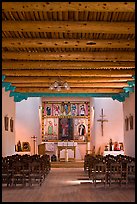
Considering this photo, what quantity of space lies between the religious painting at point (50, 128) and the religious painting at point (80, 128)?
1.12 meters

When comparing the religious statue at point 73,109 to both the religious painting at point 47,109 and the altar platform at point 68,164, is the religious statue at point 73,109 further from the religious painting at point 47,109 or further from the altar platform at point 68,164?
the altar platform at point 68,164

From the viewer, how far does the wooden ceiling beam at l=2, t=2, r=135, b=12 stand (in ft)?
22.5

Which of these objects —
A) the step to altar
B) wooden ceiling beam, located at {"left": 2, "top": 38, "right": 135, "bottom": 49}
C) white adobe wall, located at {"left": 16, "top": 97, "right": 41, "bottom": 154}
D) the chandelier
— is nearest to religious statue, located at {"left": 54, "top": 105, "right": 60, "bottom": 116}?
white adobe wall, located at {"left": 16, "top": 97, "right": 41, "bottom": 154}

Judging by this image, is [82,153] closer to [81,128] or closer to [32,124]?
[81,128]

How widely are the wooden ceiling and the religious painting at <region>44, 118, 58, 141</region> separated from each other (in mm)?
11066

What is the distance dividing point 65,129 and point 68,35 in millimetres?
15621

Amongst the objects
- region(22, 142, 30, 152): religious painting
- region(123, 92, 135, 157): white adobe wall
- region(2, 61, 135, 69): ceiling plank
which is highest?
region(2, 61, 135, 69): ceiling plank

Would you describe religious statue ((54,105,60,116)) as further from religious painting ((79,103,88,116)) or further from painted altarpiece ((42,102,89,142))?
religious painting ((79,103,88,116))

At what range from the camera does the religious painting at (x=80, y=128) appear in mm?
24444

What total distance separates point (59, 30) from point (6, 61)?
4.29 meters

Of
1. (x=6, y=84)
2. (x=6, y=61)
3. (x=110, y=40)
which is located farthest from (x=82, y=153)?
(x=110, y=40)

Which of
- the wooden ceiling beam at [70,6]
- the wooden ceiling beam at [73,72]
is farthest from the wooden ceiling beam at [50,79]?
the wooden ceiling beam at [70,6]

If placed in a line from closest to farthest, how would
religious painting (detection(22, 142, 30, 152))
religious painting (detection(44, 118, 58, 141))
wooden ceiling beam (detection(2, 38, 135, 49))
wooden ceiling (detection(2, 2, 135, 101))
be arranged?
wooden ceiling (detection(2, 2, 135, 101)) < wooden ceiling beam (detection(2, 38, 135, 49)) < religious painting (detection(22, 142, 30, 152)) < religious painting (detection(44, 118, 58, 141))

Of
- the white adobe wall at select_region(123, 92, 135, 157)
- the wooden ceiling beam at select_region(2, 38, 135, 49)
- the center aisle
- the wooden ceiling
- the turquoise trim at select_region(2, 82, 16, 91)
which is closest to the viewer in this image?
the wooden ceiling
